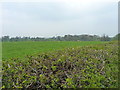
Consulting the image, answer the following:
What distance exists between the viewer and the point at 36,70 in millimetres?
2355

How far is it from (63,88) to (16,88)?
0.53 metres

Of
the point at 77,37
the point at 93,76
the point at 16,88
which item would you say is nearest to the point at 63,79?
the point at 93,76

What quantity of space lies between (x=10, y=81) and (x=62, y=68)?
0.81 meters

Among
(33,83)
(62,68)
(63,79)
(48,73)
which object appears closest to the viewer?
(33,83)

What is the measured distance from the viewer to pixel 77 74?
6.89 ft

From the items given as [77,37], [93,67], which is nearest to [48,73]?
[93,67]

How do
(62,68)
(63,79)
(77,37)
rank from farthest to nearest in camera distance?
(77,37) → (62,68) → (63,79)

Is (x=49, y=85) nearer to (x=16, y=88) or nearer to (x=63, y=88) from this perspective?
(x=63, y=88)

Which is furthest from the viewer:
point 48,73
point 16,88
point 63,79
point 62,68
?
point 62,68

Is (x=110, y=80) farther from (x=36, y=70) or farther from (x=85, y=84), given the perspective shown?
(x=36, y=70)

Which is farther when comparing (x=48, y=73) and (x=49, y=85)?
(x=48, y=73)

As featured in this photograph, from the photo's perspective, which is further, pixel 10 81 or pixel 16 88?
pixel 10 81

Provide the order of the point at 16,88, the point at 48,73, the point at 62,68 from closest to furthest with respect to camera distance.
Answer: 1. the point at 16,88
2. the point at 48,73
3. the point at 62,68

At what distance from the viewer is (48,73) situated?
7.29 ft
